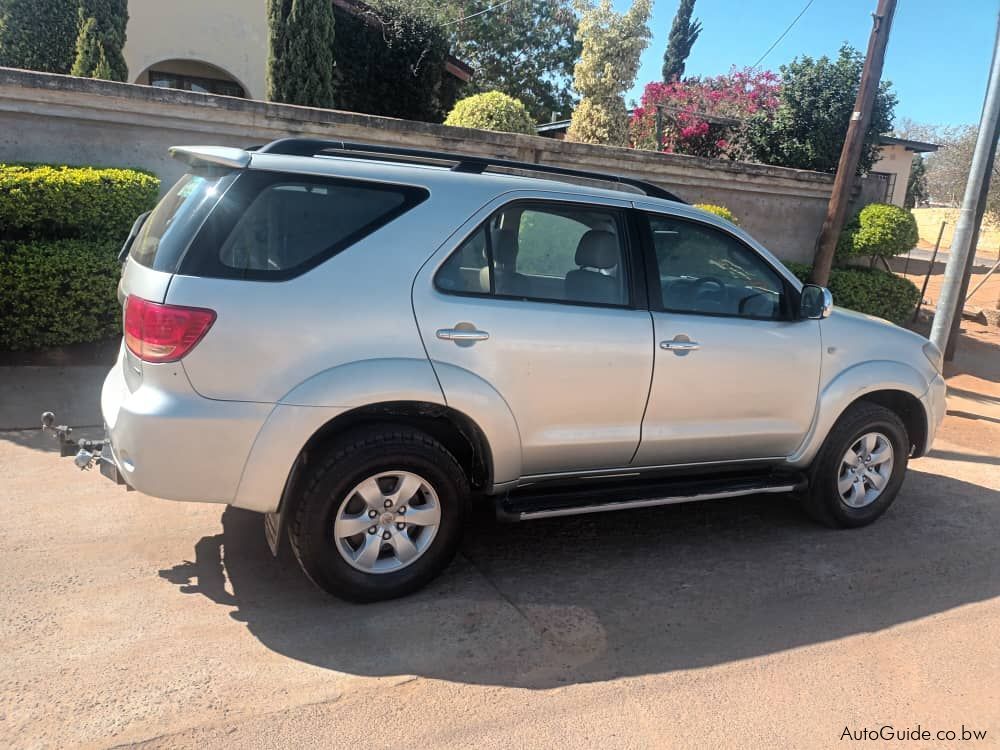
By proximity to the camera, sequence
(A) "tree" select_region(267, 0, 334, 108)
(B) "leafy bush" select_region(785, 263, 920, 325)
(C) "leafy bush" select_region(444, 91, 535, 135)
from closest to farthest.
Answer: (C) "leafy bush" select_region(444, 91, 535, 135)
(B) "leafy bush" select_region(785, 263, 920, 325)
(A) "tree" select_region(267, 0, 334, 108)

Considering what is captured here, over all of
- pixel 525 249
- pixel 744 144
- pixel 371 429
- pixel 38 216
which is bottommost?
pixel 371 429

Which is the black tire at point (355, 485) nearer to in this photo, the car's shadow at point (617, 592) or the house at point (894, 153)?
the car's shadow at point (617, 592)

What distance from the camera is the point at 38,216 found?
6410 mm

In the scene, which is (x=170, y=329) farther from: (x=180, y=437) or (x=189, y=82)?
(x=189, y=82)

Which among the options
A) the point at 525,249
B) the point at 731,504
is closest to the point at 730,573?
the point at 731,504

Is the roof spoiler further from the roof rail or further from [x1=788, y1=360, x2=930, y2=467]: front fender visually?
[x1=788, y1=360, x2=930, y2=467]: front fender

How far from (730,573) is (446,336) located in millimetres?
2012

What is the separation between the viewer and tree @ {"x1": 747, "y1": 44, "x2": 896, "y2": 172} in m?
11.7

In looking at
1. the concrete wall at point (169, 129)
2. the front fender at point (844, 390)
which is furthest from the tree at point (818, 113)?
the front fender at point (844, 390)

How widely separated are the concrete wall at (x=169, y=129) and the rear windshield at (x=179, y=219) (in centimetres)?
455

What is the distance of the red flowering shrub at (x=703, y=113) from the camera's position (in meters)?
13.7

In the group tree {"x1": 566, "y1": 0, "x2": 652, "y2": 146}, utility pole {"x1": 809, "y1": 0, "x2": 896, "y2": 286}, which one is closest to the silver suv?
utility pole {"x1": 809, "y1": 0, "x2": 896, "y2": 286}

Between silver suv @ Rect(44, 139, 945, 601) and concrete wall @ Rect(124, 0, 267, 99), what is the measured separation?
13061mm

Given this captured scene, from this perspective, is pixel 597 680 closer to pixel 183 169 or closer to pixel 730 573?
pixel 730 573
